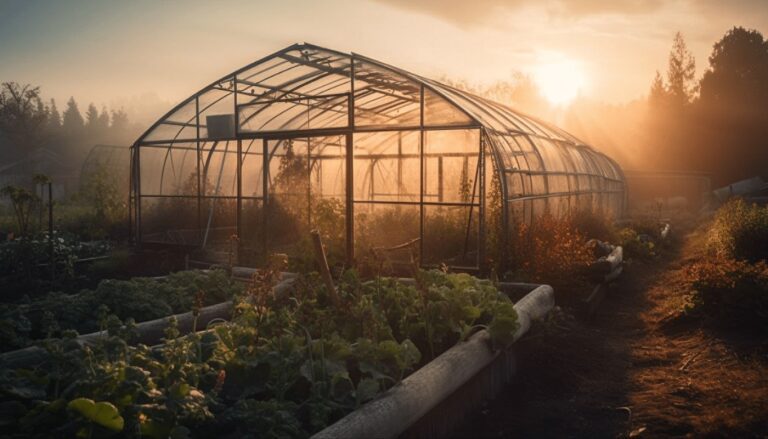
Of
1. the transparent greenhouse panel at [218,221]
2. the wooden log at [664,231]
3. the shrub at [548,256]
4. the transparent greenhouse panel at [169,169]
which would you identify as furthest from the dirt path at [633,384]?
the transparent greenhouse panel at [169,169]

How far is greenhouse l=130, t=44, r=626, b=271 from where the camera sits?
963 cm

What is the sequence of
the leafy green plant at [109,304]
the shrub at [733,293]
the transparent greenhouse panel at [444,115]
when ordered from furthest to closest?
the transparent greenhouse panel at [444,115]
the shrub at [733,293]
the leafy green plant at [109,304]

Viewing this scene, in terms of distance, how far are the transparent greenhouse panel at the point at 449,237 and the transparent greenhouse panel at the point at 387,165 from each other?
3.12 m

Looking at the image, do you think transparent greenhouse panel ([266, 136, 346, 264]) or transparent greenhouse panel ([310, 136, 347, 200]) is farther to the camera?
transparent greenhouse panel ([310, 136, 347, 200])

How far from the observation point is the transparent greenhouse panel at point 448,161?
41.3 feet

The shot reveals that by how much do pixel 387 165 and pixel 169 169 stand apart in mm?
4965

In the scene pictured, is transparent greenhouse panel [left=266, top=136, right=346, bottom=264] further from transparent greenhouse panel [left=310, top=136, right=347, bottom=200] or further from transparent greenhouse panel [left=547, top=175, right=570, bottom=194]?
transparent greenhouse panel [left=547, top=175, right=570, bottom=194]

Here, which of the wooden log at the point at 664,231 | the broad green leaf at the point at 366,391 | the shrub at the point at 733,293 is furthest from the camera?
the wooden log at the point at 664,231

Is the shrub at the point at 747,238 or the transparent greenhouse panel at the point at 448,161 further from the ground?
the transparent greenhouse panel at the point at 448,161

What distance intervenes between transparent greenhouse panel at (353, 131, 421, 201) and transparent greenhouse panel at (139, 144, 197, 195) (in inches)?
153

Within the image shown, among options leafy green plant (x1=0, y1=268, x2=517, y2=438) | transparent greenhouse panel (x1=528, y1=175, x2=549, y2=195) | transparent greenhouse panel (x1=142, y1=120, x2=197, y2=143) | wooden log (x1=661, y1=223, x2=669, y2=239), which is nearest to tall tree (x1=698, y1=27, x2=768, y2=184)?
wooden log (x1=661, y1=223, x2=669, y2=239)

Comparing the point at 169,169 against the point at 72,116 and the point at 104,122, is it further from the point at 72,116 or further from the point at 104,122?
the point at 72,116

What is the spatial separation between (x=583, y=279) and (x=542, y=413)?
4.53 metres

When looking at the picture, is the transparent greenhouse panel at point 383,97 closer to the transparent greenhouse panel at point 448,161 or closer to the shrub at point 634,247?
the transparent greenhouse panel at point 448,161
